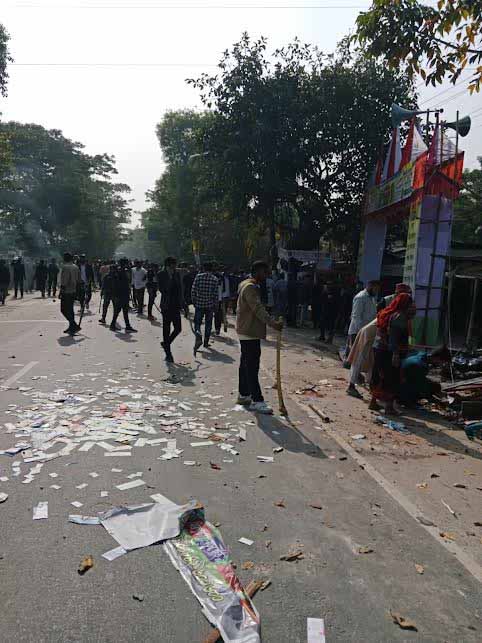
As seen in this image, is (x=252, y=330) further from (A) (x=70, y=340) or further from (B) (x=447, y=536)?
(A) (x=70, y=340)

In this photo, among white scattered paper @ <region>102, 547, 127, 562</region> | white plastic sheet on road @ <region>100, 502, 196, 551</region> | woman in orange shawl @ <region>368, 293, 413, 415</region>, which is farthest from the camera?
woman in orange shawl @ <region>368, 293, 413, 415</region>

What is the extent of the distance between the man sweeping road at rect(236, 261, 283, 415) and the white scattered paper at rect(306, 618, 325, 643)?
4469 mm

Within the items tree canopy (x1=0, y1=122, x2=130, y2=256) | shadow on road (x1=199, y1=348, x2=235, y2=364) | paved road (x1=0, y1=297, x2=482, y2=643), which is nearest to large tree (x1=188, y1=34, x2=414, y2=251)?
shadow on road (x1=199, y1=348, x2=235, y2=364)

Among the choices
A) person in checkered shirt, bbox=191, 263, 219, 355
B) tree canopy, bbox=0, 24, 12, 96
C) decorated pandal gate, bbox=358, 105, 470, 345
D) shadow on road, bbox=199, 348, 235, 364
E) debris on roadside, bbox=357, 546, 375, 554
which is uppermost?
tree canopy, bbox=0, 24, 12, 96

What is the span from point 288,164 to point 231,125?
2.90m

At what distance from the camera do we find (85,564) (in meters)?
3.30

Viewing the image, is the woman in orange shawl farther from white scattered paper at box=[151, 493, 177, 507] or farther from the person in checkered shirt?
the person in checkered shirt

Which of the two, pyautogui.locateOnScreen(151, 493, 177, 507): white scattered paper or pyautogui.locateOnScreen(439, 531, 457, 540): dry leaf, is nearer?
pyautogui.locateOnScreen(439, 531, 457, 540): dry leaf

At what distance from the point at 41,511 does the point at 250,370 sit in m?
3.92

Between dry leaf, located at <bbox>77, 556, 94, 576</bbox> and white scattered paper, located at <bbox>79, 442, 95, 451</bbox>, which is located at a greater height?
dry leaf, located at <bbox>77, 556, 94, 576</bbox>

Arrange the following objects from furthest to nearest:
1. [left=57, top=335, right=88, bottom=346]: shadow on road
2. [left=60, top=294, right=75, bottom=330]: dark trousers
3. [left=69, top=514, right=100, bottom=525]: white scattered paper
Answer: [left=60, top=294, right=75, bottom=330]: dark trousers < [left=57, top=335, right=88, bottom=346]: shadow on road < [left=69, top=514, right=100, bottom=525]: white scattered paper

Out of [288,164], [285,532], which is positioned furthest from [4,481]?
[288,164]

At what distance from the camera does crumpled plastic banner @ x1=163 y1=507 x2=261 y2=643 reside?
9.25ft

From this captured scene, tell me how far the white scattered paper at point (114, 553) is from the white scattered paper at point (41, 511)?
28.2 inches
